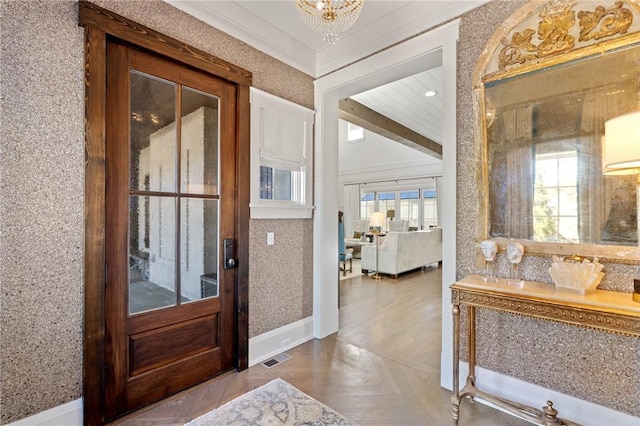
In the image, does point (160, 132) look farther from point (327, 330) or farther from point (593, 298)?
point (593, 298)

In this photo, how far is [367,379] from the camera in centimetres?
244

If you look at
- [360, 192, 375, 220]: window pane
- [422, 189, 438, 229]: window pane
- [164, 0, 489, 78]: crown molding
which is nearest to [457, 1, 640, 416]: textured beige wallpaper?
[164, 0, 489, 78]: crown molding

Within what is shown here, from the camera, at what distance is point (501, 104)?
6.93 feet

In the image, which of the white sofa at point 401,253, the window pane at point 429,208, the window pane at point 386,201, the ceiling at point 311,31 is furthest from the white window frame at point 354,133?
the ceiling at point 311,31

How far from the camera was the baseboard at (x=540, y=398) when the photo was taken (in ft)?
5.69

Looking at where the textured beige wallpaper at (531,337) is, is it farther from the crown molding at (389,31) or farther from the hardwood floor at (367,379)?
the hardwood floor at (367,379)

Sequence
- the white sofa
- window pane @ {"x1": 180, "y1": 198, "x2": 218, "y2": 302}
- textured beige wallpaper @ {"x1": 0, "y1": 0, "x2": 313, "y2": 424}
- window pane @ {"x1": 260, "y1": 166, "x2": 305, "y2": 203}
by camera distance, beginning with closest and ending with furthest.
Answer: textured beige wallpaper @ {"x1": 0, "y1": 0, "x2": 313, "y2": 424}
window pane @ {"x1": 180, "y1": 198, "x2": 218, "y2": 302}
window pane @ {"x1": 260, "y1": 166, "x2": 305, "y2": 203}
the white sofa

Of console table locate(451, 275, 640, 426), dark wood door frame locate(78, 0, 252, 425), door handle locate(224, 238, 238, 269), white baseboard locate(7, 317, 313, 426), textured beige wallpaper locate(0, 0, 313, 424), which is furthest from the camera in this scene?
door handle locate(224, 238, 238, 269)

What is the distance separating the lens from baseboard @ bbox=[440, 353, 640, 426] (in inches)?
68.3

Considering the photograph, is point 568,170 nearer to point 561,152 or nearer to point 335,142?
point 561,152

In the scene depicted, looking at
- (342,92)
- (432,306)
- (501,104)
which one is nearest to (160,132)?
(342,92)

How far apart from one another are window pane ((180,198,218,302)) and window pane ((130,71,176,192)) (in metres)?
0.24

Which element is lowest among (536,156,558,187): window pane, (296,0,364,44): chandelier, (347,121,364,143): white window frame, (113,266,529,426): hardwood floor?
(113,266,529,426): hardwood floor

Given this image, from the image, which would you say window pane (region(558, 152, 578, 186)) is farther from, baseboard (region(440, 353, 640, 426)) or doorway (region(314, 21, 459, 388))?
baseboard (region(440, 353, 640, 426))
